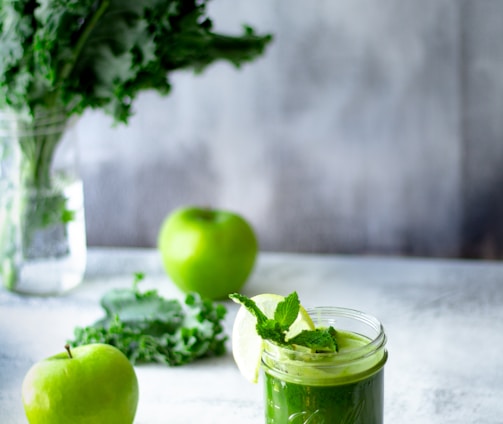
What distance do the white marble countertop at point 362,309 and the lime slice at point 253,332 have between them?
13cm

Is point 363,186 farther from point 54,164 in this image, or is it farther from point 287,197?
point 54,164

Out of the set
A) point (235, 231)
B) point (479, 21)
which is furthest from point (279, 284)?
point (479, 21)

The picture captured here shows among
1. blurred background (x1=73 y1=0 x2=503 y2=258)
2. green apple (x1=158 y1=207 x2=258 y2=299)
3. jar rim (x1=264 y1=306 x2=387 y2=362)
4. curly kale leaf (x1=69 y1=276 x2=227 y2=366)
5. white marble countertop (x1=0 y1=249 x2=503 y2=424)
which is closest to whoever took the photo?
jar rim (x1=264 y1=306 x2=387 y2=362)

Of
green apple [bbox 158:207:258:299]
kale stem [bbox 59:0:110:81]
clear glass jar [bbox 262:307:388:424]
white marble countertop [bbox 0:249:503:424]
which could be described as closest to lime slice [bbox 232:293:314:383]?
clear glass jar [bbox 262:307:388:424]

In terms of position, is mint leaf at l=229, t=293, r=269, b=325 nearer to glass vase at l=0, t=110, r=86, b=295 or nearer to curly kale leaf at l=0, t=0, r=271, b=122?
curly kale leaf at l=0, t=0, r=271, b=122

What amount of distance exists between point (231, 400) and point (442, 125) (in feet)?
2.35

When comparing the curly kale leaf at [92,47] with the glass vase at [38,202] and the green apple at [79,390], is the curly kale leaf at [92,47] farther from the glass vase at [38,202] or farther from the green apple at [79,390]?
the green apple at [79,390]

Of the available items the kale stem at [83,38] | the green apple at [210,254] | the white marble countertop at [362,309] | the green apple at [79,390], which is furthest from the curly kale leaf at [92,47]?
the green apple at [79,390]

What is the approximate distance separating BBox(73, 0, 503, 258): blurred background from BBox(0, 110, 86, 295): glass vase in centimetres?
28

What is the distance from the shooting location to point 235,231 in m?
1.29

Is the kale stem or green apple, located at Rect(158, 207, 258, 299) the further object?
green apple, located at Rect(158, 207, 258, 299)

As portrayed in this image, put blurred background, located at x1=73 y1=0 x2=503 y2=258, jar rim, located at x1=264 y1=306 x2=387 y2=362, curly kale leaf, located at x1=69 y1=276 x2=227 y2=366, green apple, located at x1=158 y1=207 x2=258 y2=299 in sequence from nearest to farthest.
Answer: jar rim, located at x1=264 y1=306 x2=387 y2=362, curly kale leaf, located at x1=69 y1=276 x2=227 y2=366, green apple, located at x1=158 y1=207 x2=258 y2=299, blurred background, located at x1=73 y1=0 x2=503 y2=258

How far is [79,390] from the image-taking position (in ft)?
2.80

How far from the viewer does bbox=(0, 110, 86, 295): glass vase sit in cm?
128
